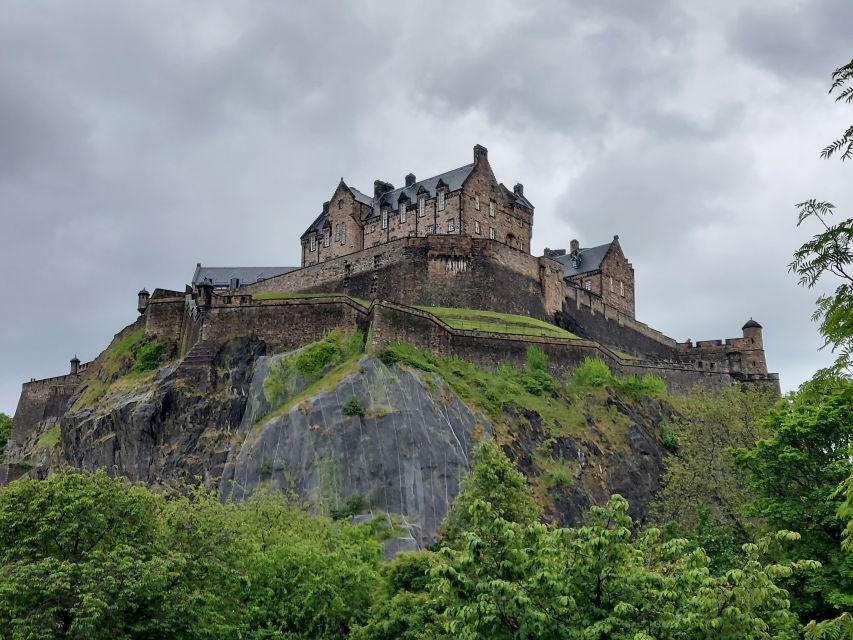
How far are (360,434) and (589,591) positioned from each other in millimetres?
31788

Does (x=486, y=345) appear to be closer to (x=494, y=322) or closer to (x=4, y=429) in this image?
(x=494, y=322)

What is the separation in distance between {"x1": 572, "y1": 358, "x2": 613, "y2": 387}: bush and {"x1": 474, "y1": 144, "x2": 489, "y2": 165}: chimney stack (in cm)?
2241

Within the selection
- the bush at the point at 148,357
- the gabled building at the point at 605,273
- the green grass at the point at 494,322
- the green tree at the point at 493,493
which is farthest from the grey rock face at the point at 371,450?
the gabled building at the point at 605,273

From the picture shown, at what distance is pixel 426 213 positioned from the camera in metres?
79.1

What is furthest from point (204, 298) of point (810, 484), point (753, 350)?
point (753, 350)

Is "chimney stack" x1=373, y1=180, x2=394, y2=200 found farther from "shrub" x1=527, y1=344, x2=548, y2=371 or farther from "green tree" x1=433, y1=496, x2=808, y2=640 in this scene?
"green tree" x1=433, y1=496, x2=808, y2=640

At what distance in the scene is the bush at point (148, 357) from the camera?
66.0 m

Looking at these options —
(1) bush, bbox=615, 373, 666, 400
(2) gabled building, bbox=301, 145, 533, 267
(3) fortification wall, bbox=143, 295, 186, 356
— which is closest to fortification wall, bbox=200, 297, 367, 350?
(3) fortification wall, bbox=143, 295, 186, 356

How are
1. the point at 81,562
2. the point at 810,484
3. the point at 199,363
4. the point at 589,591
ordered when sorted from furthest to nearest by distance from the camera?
1. the point at 199,363
2. the point at 810,484
3. the point at 81,562
4. the point at 589,591

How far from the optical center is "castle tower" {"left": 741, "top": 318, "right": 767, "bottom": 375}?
8525 cm

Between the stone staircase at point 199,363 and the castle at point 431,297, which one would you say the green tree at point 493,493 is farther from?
the stone staircase at point 199,363

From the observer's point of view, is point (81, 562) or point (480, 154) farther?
point (480, 154)

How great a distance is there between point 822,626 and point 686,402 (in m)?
56.7

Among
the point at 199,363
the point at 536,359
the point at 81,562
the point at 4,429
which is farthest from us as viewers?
the point at 4,429
